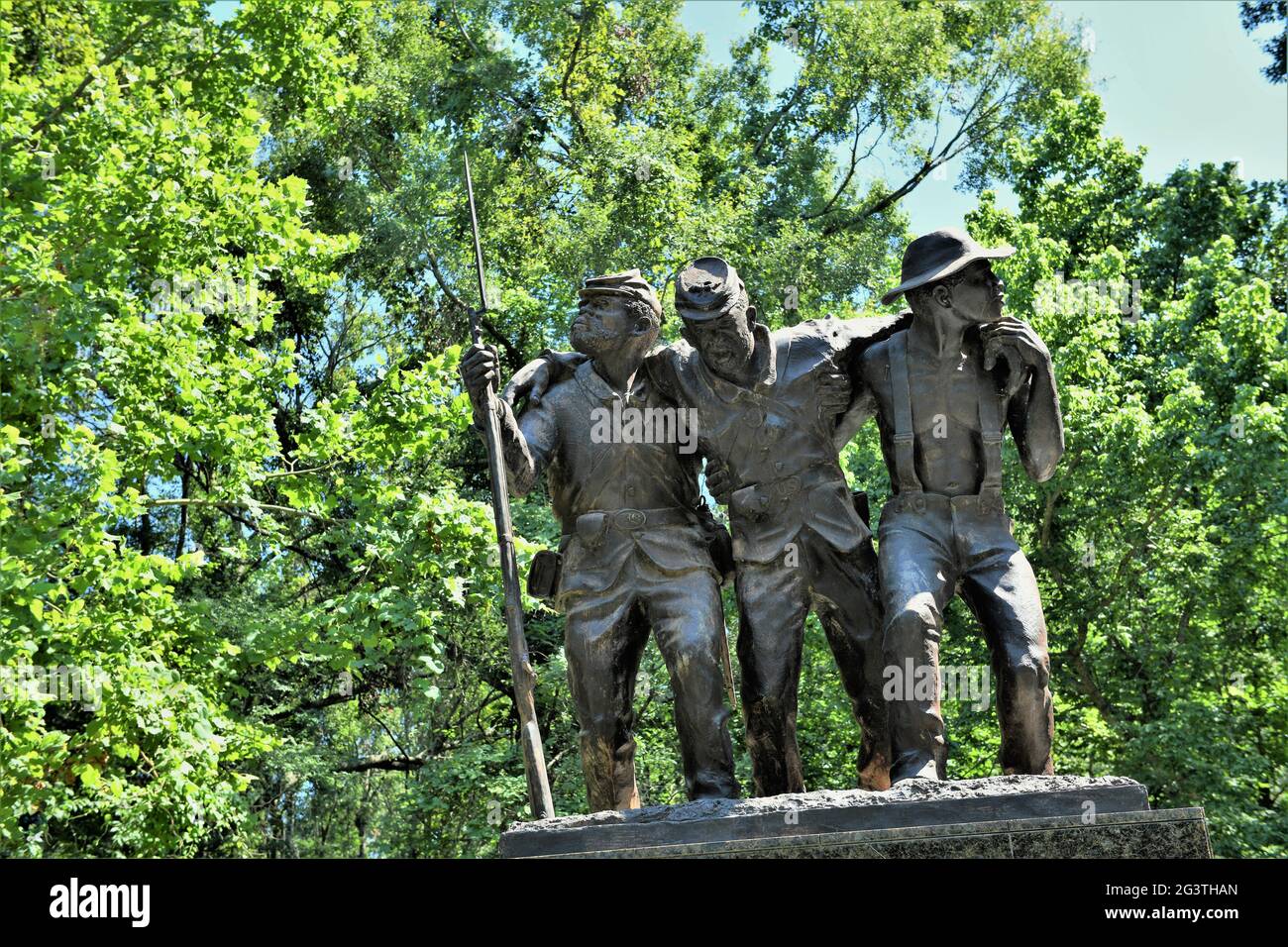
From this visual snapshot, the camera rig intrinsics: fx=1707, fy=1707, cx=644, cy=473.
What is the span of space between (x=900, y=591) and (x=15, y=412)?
11.6m

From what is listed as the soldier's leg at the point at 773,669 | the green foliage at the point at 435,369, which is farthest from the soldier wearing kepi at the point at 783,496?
the green foliage at the point at 435,369

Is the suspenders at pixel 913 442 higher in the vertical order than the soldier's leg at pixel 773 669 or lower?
higher

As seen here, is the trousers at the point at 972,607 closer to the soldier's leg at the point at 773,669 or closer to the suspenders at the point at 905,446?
the suspenders at the point at 905,446

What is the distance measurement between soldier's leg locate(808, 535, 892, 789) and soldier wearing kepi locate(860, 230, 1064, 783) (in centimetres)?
23

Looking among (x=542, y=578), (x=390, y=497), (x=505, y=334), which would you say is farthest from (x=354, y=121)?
(x=542, y=578)

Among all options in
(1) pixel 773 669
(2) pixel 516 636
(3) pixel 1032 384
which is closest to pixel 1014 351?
(3) pixel 1032 384

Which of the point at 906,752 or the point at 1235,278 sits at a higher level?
the point at 1235,278

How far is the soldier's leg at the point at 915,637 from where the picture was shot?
6555 mm

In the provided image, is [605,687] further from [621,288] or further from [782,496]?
[621,288]

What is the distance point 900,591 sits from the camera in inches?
267

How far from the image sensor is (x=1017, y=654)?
6699 millimetres

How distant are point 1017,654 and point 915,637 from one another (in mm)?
415
